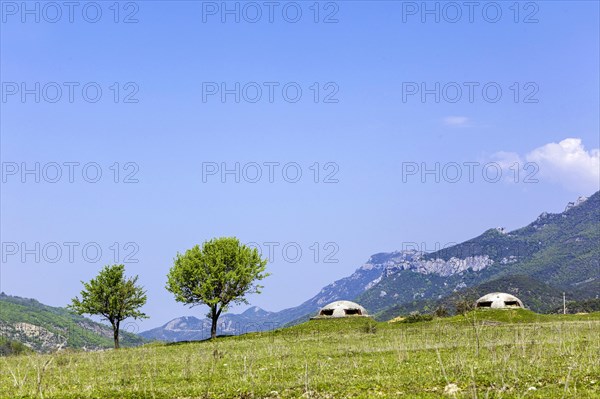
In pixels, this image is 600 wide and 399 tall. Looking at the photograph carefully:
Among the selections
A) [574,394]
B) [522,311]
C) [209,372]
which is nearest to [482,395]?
[574,394]

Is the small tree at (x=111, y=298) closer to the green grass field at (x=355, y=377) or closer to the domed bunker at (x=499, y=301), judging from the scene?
the green grass field at (x=355, y=377)

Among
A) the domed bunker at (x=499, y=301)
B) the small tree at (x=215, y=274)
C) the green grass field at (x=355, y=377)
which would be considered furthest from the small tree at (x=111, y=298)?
the domed bunker at (x=499, y=301)

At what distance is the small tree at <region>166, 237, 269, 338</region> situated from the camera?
8250 cm

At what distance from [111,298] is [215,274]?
16622 mm

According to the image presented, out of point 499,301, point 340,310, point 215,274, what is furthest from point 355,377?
point 499,301

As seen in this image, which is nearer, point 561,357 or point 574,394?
point 574,394

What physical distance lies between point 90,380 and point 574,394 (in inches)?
998

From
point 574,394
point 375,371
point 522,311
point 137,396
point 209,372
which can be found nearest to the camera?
point 574,394

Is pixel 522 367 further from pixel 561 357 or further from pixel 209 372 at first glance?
pixel 209 372

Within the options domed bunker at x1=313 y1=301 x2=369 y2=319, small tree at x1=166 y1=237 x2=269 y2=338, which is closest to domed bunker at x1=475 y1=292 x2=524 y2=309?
domed bunker at x1=313 y1=301 x2=369 y2=319

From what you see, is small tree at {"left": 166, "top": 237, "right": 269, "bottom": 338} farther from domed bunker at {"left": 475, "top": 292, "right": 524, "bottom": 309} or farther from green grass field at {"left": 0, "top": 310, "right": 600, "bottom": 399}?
domed bunker at {"left": 475, "top": 292, "right": 524, "bottom": 309}

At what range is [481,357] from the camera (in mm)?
33406

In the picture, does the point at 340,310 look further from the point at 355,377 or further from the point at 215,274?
the point at 355,377

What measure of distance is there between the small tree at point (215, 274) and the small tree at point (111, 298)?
29.2ft
